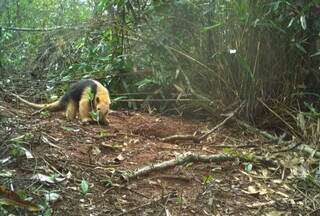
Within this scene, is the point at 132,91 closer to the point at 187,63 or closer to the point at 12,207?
the point at 187,63

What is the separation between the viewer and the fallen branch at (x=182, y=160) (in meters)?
4.10

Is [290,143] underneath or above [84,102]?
underneath

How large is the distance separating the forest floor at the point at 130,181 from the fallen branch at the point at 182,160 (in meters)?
0.04

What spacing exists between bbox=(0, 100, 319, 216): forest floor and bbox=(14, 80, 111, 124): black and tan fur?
0.51m

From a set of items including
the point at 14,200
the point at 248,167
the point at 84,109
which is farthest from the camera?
the point at 84,109

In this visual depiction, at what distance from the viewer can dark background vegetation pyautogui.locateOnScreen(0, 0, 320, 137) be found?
19.0ft

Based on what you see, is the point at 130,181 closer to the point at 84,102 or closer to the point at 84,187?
the point at 84,187

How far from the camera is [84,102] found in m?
5.98

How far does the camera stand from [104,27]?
7273 mm

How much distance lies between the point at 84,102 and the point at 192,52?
141 centimetres

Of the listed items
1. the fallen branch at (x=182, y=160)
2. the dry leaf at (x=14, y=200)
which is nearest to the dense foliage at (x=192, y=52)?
the fallen branch at (x=182, y=160)

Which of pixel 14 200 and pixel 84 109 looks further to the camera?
pixel 84 109

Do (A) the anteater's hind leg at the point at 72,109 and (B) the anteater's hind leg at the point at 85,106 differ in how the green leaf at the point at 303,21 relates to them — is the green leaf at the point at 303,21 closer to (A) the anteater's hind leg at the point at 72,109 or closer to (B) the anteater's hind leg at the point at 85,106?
(B) the anteater's hind leg at the point at 85,106

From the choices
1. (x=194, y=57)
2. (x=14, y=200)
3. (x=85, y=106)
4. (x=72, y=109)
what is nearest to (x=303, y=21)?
(x=194, y=57)
